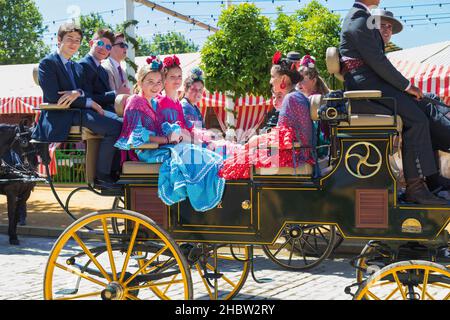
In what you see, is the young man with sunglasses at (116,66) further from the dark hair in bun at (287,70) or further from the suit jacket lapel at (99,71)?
the dark hair in bun at (287,70)

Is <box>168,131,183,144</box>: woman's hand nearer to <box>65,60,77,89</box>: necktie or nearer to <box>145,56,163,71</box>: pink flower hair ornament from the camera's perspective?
<box>145,56,163,71</box>: pink flower hair ornament

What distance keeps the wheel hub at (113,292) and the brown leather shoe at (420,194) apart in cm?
204

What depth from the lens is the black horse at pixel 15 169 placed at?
354 inches

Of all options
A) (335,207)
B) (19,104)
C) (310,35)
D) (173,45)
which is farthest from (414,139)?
(173,45)

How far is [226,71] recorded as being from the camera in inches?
452

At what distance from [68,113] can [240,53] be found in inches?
287

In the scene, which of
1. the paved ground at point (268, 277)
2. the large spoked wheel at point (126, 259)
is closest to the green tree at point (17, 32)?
the paved ground at point (268, 277)

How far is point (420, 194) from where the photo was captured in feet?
12.7

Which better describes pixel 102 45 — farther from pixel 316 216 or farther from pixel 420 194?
pixel 420 194

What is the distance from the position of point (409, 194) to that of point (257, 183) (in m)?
1.01

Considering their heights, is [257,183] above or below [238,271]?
above

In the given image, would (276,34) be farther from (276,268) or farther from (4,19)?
(4,19)

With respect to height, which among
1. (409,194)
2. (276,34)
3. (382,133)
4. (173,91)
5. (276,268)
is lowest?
(276,268)

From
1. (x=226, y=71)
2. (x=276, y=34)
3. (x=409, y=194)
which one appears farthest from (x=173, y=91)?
(x=276, y=34)
